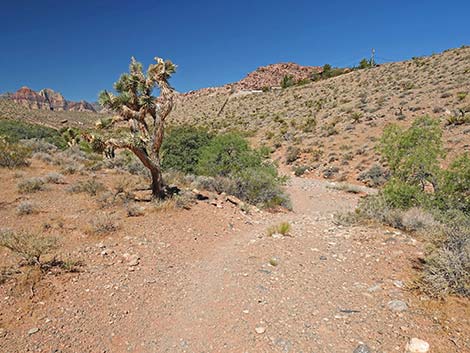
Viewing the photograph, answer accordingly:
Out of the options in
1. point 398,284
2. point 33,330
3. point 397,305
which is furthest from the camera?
point 398,284

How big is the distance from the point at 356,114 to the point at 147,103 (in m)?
19.8

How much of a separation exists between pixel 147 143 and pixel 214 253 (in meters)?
4.58

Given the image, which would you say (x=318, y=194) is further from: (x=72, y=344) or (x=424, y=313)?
(x=72, y=344)

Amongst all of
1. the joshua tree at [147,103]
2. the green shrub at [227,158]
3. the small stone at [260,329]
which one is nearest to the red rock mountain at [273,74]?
the green shrub at [227,158]

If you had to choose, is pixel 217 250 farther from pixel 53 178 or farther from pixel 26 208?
A: pixel 53 178

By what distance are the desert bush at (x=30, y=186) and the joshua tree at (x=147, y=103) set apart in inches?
127

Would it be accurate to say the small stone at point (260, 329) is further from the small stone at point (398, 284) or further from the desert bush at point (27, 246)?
the desert bush at point (27, 246)

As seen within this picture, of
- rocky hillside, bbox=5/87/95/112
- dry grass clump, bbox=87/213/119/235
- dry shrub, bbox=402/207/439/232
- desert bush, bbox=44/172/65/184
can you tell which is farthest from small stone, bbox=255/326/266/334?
rocky hillside, bbox=5/87/95/112

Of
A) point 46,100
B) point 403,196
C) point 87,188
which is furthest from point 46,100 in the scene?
point 403,196

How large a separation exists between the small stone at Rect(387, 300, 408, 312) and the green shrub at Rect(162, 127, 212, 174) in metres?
10.4

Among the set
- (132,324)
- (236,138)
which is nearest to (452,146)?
(236,138)

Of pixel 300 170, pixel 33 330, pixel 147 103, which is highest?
pixel 147 103

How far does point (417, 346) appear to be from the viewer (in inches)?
126

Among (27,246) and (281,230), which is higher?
(27,246)
